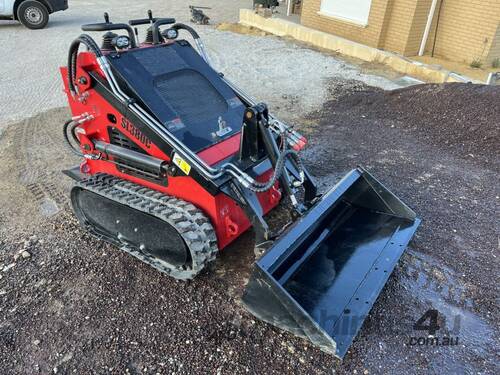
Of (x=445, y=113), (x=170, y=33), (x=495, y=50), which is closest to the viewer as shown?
(x=170, y=33)

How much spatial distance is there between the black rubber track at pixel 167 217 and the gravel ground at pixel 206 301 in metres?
0.15

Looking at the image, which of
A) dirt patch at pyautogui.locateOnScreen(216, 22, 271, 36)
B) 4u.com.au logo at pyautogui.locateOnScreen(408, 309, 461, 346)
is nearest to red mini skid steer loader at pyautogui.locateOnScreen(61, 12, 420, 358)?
4u.com.au logo at pyautogui.locateOnScreen(408, 309, 461, 346)

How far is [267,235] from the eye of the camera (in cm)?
290

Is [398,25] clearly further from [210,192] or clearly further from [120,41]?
[210,192]

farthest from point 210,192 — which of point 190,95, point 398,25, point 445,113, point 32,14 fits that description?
point 32,14

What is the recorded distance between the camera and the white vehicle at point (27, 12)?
450 inches

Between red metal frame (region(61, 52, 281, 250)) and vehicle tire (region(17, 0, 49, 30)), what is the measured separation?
960 centimetres

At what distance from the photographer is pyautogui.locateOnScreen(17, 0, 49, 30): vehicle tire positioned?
1148 cm

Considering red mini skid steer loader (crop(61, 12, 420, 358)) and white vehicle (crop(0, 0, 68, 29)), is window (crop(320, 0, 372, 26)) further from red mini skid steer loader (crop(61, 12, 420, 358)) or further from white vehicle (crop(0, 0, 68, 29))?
white vehicle (crop(0, 0, 68, 29))

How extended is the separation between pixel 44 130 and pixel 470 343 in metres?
5.54

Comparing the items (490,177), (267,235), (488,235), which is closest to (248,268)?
(267,235)

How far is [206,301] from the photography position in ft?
10.3

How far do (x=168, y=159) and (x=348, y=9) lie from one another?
8475mm

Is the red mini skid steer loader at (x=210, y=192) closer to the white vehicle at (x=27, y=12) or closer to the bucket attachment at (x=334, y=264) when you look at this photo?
the bucket attachment at (x=334, y=264)
